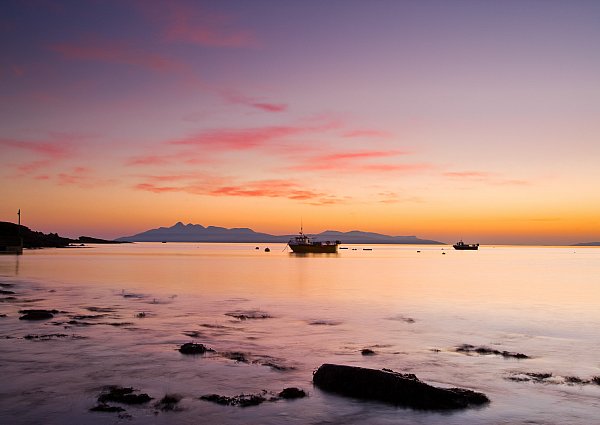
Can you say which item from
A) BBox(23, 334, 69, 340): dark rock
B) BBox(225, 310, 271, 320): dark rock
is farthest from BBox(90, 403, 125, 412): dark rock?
BBox(225, 310, 271, 320): dark rock

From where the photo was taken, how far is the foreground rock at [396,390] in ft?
48.4

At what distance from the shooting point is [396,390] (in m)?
15.1

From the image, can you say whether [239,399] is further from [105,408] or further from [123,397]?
[105,408]

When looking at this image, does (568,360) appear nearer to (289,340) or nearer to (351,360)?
(351,360)

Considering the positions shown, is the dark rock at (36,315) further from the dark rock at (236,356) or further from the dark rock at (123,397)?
the dark rock at (123,397)

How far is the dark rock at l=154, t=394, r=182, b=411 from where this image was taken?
14.5m

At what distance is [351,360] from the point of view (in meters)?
20.8

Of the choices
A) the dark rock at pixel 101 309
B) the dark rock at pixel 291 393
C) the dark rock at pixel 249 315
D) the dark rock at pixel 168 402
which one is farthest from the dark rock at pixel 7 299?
the dark rock at pixel 291 393

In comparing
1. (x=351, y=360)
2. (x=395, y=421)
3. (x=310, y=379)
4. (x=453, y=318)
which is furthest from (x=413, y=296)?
(x=395, y=421)

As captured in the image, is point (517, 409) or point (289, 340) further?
point (289, 340)

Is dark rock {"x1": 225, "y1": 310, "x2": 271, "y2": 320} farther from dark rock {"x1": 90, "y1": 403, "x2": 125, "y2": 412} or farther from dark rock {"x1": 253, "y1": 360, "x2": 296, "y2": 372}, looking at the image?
dark rock {"x1": 90, "y1": 403, "x2": 125, "y2": 412}

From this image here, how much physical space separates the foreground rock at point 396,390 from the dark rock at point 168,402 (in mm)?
4487

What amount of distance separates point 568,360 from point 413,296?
88.8 ft

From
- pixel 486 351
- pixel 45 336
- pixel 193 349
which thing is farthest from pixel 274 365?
pixel 45 336
